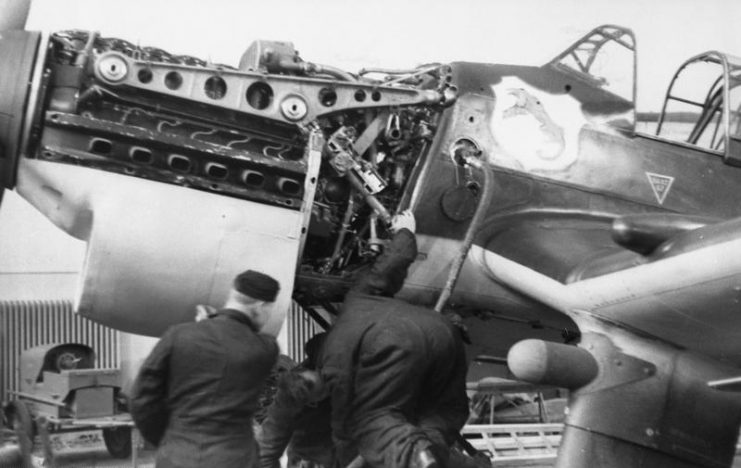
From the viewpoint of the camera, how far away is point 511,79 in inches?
196

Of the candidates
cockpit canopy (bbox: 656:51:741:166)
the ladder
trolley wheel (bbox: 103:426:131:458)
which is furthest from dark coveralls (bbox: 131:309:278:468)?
trolley wheel (bbox: 103:426:131:458)

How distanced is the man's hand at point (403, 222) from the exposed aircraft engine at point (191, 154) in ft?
0.19

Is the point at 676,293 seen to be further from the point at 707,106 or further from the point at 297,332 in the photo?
the point at 297,332

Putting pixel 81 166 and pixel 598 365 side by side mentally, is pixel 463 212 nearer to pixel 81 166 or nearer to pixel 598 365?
pixel 598 365

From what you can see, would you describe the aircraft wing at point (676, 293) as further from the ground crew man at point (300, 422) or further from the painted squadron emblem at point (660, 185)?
the ground crew man at point (300, 422)

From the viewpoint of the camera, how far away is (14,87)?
3852mm

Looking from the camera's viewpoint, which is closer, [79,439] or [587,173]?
[587,173]

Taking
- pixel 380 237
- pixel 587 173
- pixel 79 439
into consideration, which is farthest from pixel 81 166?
pixel 79 439

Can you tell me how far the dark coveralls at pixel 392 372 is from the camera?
397 centimetres

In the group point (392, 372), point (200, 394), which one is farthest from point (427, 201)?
point (200, 394)

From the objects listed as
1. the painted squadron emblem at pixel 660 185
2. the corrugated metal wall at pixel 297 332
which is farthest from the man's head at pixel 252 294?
the corrugated metal wall at pixel 297 332

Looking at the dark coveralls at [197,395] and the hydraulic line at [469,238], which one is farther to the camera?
the hydraulic line at [469,238]

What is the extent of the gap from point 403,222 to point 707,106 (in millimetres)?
2541

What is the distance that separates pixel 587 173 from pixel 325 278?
1.56 m
